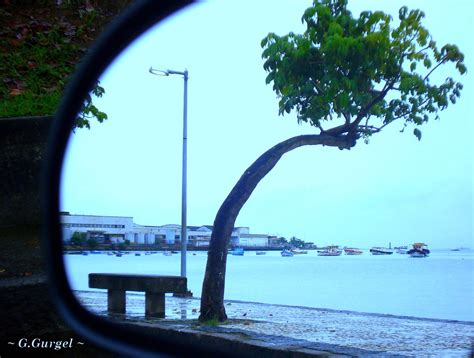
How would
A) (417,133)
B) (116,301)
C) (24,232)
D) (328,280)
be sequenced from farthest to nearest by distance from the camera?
(328,280) → (116,301) → (24,232) → (417,133)

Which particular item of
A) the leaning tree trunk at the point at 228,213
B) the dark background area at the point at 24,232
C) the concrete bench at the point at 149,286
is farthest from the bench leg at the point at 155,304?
the dark background area at the point at 24,232

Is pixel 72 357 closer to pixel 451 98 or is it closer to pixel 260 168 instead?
pixel 260 168

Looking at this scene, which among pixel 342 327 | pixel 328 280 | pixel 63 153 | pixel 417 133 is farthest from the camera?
pixel 328 280

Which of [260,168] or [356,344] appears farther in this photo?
[356,344]

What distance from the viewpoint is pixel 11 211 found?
17.8ft

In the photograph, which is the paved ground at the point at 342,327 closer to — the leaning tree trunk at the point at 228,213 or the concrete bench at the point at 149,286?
the concrete bench at the point at 149,286

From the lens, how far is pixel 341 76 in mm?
5848

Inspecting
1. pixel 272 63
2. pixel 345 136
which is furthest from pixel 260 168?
pixel 272 63

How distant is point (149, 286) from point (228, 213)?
210cm

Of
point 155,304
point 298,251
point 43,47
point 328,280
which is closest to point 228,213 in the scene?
point 298,251

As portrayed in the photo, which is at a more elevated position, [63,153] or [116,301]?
[63,153]

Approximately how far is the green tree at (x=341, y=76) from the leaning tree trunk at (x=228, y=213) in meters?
0.01

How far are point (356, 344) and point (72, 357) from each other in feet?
7.86

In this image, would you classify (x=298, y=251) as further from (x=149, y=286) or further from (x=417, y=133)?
(x=149, y=286)
